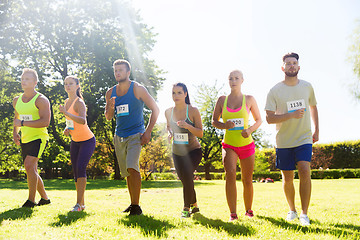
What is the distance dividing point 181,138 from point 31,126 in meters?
2.80

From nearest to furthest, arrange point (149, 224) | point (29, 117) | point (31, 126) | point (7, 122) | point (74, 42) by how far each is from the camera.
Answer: point (149, 224), point (31, 126), point (29, 117), point (74, 42), point (7, 122)

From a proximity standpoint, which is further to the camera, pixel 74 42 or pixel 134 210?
pixel 74 42

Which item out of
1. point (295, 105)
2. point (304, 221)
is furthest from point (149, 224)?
point (295, 105)

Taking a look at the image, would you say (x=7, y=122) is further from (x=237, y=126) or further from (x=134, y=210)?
(x=237, y=126)

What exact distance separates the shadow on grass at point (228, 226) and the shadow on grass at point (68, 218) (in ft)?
5.54

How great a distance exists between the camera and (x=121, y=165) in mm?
4855

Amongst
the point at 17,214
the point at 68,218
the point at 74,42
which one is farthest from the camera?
the point at 74,42

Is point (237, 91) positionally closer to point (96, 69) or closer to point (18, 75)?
point (96, 69)

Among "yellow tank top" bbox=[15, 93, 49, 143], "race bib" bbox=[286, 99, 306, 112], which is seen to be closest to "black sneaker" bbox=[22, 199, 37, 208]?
"yellow tank top" bbox=[15, 93, 49, 143]

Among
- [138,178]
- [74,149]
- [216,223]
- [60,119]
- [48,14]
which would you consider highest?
[48,14]

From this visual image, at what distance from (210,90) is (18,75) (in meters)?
17.0

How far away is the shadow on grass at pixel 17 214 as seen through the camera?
475 centimetres

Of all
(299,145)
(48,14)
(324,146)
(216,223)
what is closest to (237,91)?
(299,145)

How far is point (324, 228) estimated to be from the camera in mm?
3932
